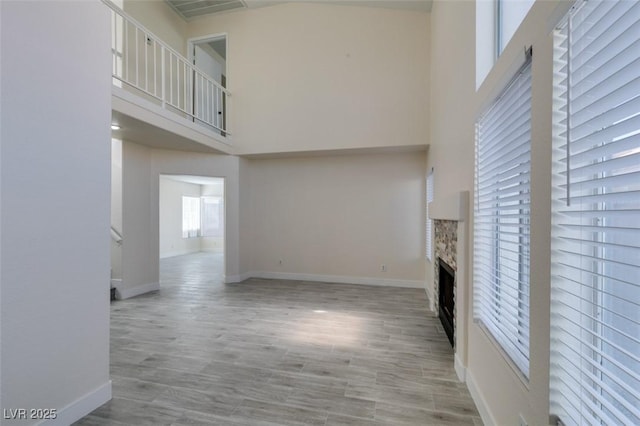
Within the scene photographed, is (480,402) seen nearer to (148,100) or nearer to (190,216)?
(148,100)

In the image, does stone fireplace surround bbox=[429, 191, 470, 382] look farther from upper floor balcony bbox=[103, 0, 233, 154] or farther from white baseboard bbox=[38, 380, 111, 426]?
upper floor balcony bbox=[103, 0, 233, 154]

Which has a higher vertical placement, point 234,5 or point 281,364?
point 234,5

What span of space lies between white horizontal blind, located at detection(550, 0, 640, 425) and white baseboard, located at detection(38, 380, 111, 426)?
107 inches

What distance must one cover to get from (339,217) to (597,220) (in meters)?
5.06

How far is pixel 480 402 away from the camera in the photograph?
6.57ft

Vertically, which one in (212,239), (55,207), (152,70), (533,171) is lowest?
(212,239)

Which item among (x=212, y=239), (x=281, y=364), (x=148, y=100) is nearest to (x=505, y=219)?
(x=281, y=364)

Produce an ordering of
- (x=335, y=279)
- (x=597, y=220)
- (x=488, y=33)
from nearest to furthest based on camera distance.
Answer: (x=597, y=220)
(x=488, y=33)
(x=335, y=279)

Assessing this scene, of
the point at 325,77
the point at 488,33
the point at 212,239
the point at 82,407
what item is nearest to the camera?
the point at 82,407

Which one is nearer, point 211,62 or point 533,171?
point 533,171

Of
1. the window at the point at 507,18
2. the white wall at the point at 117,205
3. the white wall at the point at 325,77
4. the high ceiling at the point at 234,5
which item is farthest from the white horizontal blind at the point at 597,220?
the white wall at the point at 117,205

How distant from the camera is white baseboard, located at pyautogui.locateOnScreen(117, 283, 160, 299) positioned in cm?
475

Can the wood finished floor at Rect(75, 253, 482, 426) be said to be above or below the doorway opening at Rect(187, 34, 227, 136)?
below

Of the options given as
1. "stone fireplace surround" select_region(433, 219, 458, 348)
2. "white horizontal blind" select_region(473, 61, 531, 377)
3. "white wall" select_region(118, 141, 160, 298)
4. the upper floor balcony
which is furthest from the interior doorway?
"white horizontal blind" select_region(473, 61, 531, 377)
